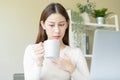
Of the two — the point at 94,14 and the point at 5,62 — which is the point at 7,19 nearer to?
the point at 5,62

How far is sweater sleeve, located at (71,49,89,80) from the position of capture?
1.20m

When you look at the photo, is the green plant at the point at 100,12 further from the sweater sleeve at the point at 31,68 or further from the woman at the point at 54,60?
the sweater sleeve at the point at 31,68

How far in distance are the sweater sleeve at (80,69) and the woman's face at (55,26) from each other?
0.60 feet

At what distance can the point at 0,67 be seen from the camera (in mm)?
2422

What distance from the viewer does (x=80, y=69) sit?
4.33ft

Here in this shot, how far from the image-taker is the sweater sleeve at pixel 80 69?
1.20 meters

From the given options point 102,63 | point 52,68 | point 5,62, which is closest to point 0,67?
point 5,62

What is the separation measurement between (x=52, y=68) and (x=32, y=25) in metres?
1.37

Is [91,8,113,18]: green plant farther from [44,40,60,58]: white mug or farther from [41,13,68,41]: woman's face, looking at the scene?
[44,40,60,58]: white mug

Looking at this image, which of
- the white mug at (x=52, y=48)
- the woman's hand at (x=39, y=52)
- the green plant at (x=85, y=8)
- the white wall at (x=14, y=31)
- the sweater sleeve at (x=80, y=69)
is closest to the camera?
the white mug at (x=52, y=48)

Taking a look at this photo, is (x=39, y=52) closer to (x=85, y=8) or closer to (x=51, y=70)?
(x=51, y=70)

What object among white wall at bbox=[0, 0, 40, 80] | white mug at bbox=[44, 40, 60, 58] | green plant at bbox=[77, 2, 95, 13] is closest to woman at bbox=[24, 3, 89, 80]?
white mug at bbox=[44, 40, 60, 58]

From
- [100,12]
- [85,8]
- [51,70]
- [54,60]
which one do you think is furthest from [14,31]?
[54,60]

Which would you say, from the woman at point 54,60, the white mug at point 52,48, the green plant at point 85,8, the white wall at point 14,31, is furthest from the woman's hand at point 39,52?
the green plant at point 85,8
